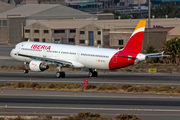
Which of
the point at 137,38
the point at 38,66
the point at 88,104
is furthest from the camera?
the point at 38,66

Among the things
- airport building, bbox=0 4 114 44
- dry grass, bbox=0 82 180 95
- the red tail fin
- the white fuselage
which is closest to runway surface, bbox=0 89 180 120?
dry grass, bbox=0 82 180 95

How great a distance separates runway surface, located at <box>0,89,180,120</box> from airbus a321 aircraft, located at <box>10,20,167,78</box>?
1108 centimetres

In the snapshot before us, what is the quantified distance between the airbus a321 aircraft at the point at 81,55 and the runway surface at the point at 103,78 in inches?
61.2

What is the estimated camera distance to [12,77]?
54.1 m

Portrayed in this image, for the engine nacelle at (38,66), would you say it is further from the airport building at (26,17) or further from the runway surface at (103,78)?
the airport building at (26,17)

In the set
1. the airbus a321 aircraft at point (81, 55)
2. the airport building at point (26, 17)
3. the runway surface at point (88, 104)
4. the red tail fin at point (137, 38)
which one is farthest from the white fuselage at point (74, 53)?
the airport building at point (26, 17)

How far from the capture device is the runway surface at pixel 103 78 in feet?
164

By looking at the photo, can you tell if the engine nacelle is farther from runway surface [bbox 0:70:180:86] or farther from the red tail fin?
the red tail fin

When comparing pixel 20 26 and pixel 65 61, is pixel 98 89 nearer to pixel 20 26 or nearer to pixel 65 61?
pixel 65 61

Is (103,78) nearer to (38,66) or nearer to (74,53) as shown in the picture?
(74,53)

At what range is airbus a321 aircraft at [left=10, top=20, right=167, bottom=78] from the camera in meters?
48.4

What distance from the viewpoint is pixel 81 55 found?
5278 cm

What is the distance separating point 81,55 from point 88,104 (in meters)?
20.0

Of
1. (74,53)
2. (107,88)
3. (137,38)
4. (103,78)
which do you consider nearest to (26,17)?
(74,53)
